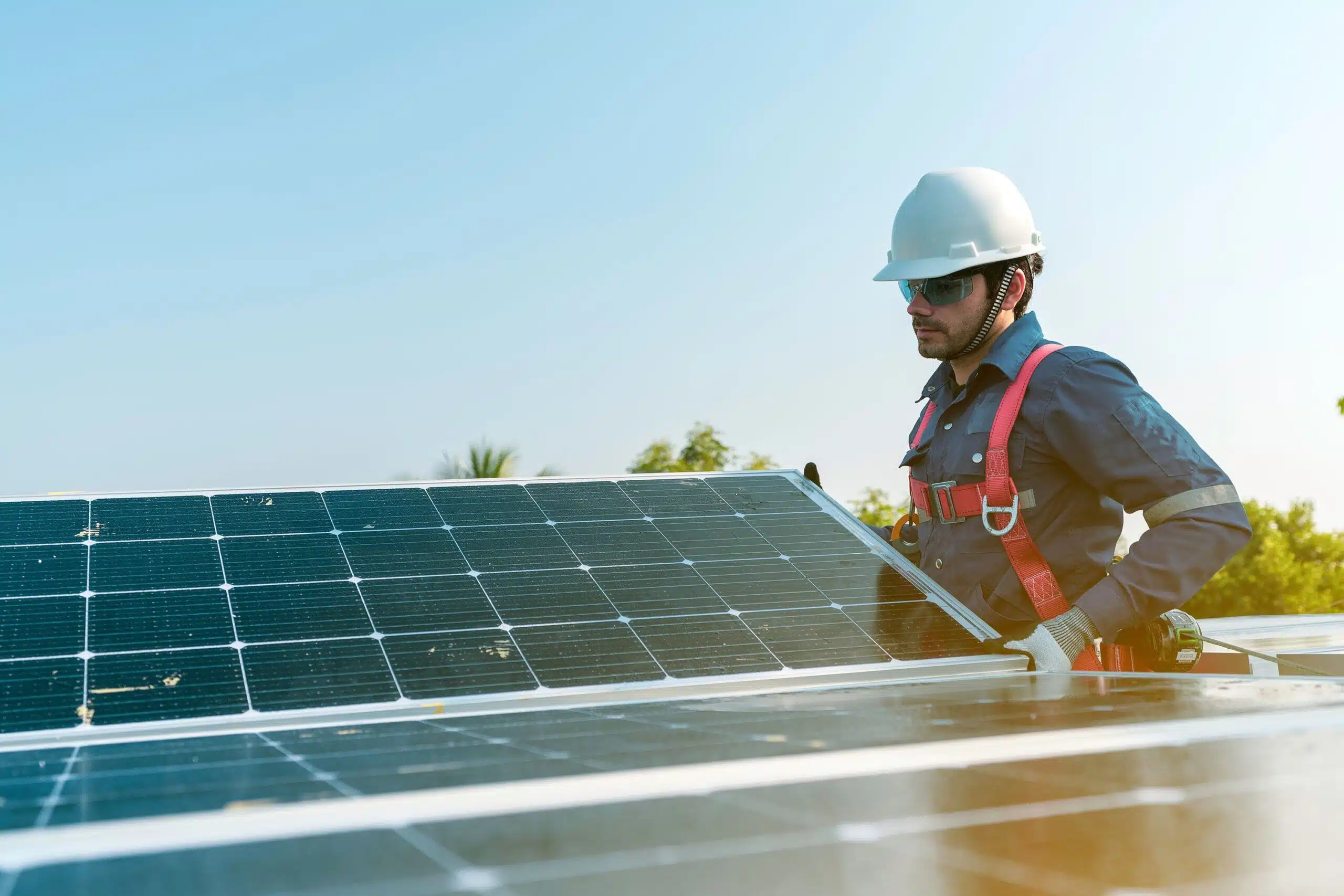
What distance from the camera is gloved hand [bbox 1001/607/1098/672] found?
190 inches

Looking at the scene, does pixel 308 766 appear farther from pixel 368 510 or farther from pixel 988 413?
pixel 988 413

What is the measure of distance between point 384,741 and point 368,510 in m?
2.62

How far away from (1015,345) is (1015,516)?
2.80ft

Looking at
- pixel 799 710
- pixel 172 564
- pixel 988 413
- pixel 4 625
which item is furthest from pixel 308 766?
pixel 988 413

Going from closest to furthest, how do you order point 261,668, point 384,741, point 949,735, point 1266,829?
1. point 1266,829
2. point 949,735
3. point 384,741
4. point 261,668

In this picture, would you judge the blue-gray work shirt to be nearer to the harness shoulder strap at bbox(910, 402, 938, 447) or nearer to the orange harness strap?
A: the orange harness strap

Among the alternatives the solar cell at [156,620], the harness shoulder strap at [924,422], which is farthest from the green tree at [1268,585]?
the solar cell at [156,620]

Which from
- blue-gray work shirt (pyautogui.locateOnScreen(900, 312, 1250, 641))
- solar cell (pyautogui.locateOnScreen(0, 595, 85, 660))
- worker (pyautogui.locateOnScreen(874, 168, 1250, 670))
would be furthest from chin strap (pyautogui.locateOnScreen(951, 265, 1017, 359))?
solar cell (pyautogui.locateOnScreen(0, 595, 85, 660))

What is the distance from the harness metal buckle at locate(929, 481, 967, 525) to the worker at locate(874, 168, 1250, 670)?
0.03 feet

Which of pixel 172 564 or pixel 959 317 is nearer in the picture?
pixel 172 564

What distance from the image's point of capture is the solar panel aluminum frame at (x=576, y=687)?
3686 mm

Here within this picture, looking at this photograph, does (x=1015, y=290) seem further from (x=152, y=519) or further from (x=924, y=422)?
(x=152, y=519)

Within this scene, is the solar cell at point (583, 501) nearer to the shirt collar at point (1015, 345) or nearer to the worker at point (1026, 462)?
the worker at point (1026, 462)

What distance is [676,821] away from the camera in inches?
76.9
